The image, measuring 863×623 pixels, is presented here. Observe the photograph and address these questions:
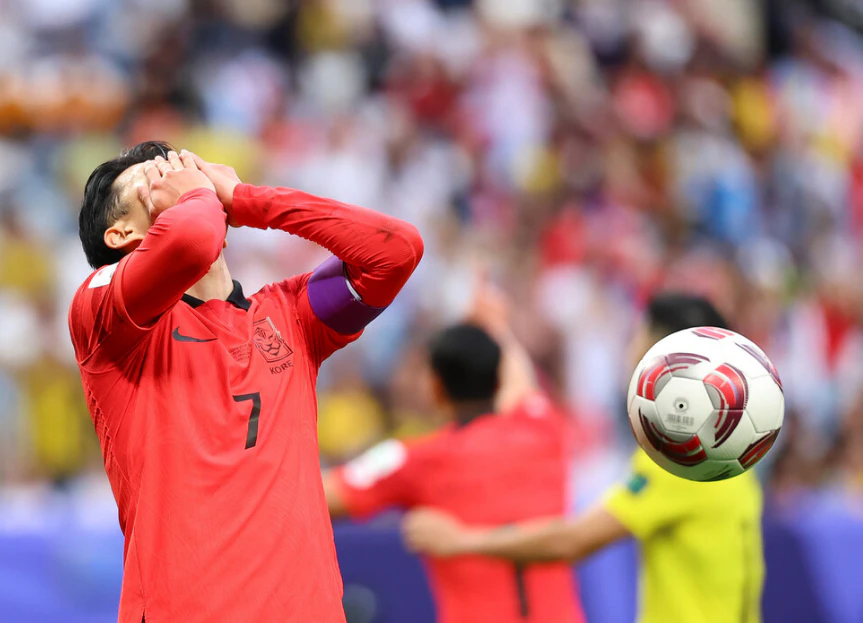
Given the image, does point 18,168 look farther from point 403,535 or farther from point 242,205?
Result: point 242,205

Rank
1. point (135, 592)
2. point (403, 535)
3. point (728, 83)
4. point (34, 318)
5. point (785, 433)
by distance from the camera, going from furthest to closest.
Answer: point (728, 83) → point (34, 318) → point (785, 433) → point (403, 535) → point (135, 592)

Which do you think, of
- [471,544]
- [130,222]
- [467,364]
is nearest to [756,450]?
[471,544]

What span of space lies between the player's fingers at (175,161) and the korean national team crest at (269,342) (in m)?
0.48

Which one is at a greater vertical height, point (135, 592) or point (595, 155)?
point (595, 155)

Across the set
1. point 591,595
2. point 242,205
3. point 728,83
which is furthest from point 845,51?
point 242,205

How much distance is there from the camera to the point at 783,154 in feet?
38.4

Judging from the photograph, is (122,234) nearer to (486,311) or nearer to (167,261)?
(167,261)

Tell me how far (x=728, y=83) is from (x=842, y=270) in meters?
3.01

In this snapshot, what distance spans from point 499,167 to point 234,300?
8.44 m

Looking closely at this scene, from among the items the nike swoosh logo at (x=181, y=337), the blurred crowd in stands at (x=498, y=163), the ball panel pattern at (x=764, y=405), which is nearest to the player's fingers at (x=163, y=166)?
the nike swoosh logo at (x=181, y=337)

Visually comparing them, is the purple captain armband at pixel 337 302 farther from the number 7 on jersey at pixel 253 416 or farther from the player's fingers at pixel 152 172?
the player's fingers at pixel 152 172

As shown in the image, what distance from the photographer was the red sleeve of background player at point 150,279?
2877 millimetres

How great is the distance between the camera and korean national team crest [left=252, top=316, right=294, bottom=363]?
321 centimetres

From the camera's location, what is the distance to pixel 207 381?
10.1 feet
